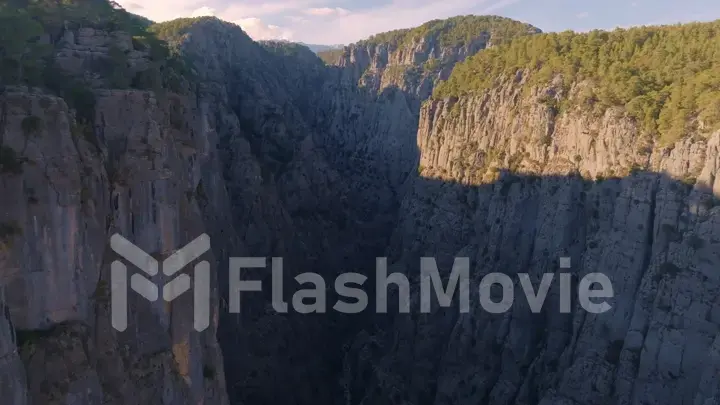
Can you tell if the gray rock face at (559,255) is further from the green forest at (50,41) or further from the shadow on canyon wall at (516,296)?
the green forest at (50,41)

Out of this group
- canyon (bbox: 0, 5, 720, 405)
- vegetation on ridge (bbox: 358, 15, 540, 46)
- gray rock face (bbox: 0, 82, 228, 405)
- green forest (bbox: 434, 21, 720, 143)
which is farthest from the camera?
vegetation on ridge (bbox: 358, 15, 540, 46)

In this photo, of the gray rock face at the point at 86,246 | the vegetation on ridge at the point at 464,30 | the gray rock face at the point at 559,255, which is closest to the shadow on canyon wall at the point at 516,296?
the gray rock face at the point at 559,255

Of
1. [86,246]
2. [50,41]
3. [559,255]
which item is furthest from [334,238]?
[86,246]

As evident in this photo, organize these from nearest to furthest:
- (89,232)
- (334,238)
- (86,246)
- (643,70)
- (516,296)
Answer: (86,246) → (89,232) → (643,70) → (516,296) → (334,238)

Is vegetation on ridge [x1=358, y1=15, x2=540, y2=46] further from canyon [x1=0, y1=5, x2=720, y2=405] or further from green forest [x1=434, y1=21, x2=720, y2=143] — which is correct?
green forest [x1=434, y1=21, x2=720, y2=143]

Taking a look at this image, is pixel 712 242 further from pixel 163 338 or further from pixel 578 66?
pixel 163 338

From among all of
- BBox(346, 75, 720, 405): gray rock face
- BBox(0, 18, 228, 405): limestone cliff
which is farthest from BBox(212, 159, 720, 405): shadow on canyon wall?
BBox(0, 18, 228, 405): limestone cliff

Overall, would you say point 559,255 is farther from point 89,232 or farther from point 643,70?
point 89,232

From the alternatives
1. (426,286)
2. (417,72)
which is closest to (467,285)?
(426,286)
